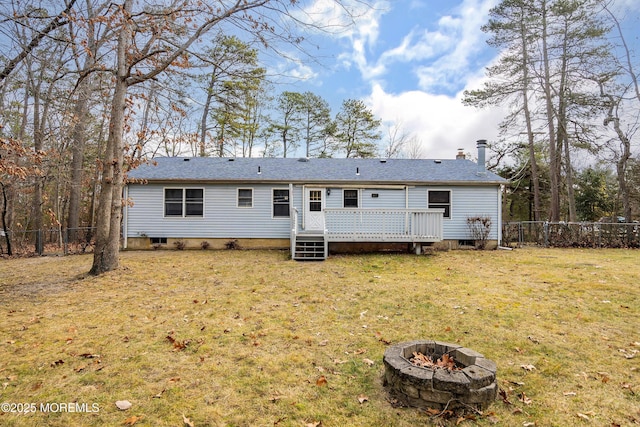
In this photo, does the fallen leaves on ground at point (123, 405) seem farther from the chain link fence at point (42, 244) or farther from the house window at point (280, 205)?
the chain link fence at point (42, 244)

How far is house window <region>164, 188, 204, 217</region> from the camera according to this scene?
1344 cm

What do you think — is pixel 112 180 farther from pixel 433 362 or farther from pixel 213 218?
pixel 433 362

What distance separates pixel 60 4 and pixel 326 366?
7826mm

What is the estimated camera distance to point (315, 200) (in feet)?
43.8

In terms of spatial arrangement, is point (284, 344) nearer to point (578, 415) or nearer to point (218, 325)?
point (218, 325)

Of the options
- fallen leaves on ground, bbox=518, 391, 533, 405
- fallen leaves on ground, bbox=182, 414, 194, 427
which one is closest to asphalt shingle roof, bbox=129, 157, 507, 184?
fallen leaves on ground, bbox=518, 391, 533, 405

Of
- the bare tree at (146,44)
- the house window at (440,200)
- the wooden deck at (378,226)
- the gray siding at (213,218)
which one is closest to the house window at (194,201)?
the gray siding at (213,218)

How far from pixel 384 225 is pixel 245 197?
18.8 feet

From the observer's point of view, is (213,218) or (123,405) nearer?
(123,405)

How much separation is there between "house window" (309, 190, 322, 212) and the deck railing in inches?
64.1

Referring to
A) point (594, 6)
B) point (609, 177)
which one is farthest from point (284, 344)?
point (609, 177)

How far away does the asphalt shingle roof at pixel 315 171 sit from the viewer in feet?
43.4

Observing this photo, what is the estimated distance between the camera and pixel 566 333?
4.46m

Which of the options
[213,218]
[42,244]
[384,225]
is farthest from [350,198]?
[42,244]
